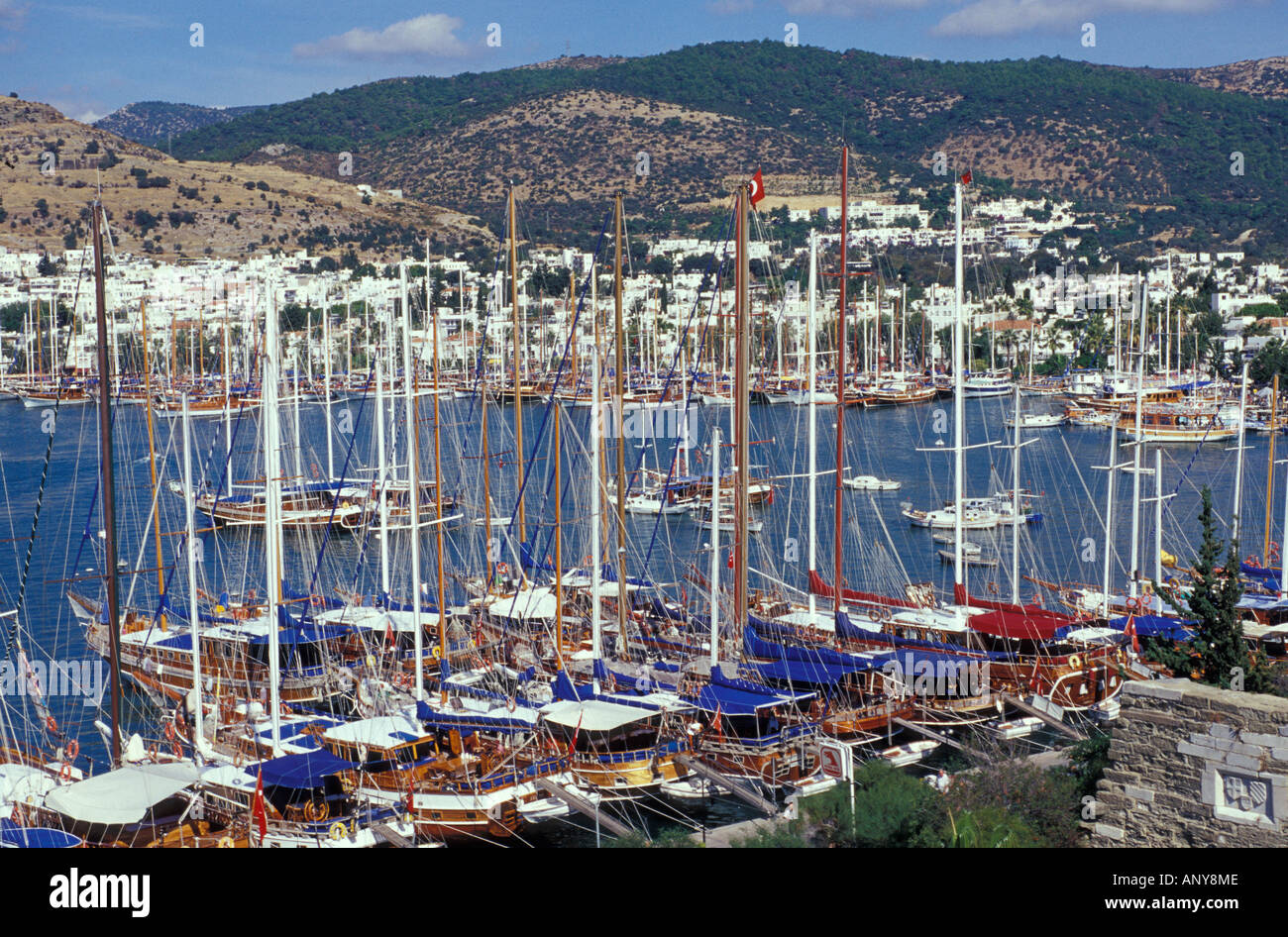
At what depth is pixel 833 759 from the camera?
1502 centimetres

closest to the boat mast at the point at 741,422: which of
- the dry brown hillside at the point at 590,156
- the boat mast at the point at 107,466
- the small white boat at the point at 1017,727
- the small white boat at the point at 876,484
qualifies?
the small white boat at the point at 1017,727

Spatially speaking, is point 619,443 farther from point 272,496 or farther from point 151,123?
point 151,123

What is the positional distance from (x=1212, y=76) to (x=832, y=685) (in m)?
175

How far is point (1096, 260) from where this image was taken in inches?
4520

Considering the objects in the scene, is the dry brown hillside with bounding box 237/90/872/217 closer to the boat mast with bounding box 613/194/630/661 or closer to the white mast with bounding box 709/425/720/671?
the boat mast with bounding box 613/194/630/661

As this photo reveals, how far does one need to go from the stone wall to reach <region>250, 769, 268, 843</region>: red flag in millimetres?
7319

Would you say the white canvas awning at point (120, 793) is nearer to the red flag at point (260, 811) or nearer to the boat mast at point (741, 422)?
the red flag at point (260, 811)

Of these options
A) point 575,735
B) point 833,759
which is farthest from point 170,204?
point 833,759

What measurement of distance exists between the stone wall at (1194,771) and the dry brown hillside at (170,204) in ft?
349

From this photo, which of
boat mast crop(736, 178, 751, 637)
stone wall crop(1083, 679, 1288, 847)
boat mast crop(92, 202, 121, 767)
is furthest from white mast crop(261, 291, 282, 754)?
stone wall crop(1083, 679, 1288, 847)

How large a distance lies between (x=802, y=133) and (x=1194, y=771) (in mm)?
153823

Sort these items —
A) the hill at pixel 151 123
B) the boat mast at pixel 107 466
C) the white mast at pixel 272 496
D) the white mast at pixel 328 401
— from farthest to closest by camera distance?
the hill at pixel 151 123
the white mast at pixel 328 401
the white mast at pixel 272 496
the boat mast at pixel 107 466

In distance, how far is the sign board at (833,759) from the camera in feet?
48.1
